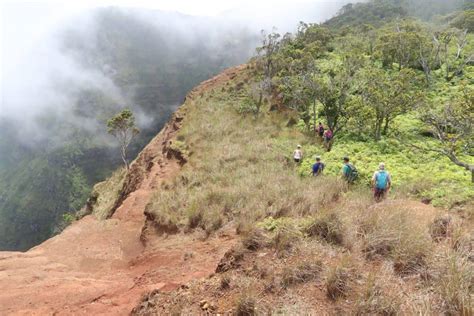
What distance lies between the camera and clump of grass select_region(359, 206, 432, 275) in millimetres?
4480

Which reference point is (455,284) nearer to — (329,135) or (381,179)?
(381,179)

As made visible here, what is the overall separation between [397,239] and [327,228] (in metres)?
1.08

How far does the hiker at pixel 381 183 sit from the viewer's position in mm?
10000

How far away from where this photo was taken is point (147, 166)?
23516 mm

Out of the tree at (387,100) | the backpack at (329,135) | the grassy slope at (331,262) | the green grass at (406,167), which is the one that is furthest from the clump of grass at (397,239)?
the tree at (387,100)

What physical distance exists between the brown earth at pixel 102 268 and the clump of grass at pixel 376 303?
3479 mm

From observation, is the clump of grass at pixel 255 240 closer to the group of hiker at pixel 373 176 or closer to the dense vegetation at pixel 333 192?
the dense vegetation at pixel 333 192

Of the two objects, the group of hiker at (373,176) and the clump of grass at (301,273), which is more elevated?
the clump of grass at (301,273)

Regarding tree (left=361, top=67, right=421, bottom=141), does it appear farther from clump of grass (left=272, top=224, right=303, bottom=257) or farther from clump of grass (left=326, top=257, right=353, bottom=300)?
clump of grass (left=326, top=257, right=353, bottom=300)

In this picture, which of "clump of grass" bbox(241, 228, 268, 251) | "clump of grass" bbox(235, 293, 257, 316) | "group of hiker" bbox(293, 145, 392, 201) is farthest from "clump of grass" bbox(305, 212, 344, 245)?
"group of hiker" bbox(293, 145, 392, 201)

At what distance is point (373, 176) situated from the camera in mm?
10352

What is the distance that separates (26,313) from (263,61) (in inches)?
1020

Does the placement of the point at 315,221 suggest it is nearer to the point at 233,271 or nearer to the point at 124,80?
the point at 233,271

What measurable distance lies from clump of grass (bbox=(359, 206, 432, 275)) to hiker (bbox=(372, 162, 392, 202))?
174 inches
